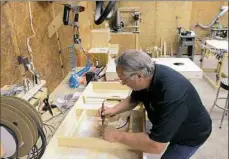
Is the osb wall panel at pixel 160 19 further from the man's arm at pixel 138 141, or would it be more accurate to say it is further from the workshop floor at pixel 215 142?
the man's arm at pixel 138 141

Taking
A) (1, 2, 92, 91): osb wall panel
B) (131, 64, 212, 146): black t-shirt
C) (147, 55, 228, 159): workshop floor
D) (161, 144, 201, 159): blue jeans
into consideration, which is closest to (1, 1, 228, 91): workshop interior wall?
(1, 2, 92, 91): osb wall panel

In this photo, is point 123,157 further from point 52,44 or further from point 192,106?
point 52,44

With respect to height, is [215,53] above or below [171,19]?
below

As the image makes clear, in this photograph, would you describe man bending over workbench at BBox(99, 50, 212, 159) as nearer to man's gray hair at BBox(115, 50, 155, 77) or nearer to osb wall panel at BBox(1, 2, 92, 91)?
man's gray hair at BBox(115, 50, 155, 77)

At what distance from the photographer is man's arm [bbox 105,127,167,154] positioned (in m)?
1.01

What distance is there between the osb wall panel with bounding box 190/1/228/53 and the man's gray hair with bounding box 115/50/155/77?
556 centimetres

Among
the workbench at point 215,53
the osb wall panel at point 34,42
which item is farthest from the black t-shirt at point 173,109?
the workbench at point 215,53

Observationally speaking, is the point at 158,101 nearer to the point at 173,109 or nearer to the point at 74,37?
the point at 173,109

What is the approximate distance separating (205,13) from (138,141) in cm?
589

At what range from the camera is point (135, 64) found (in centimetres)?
99

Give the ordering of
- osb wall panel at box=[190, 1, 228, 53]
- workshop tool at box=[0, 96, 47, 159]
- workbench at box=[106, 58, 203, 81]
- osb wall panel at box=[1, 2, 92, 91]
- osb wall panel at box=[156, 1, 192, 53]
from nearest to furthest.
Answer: workshop tool at box=[0, 96, 47, 159]
osb wall panel at box=[1, 2, 92, 91]
workbench at box=[106, 58, 203, 81]
osb wall panel at box=[156, 1, 192, 53]
osb wall panel at box=[190, 1, 228, 53]

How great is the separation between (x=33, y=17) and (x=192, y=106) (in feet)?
4.24

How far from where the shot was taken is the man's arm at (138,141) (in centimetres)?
101

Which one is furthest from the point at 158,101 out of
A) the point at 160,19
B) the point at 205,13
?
the point at 205,13
